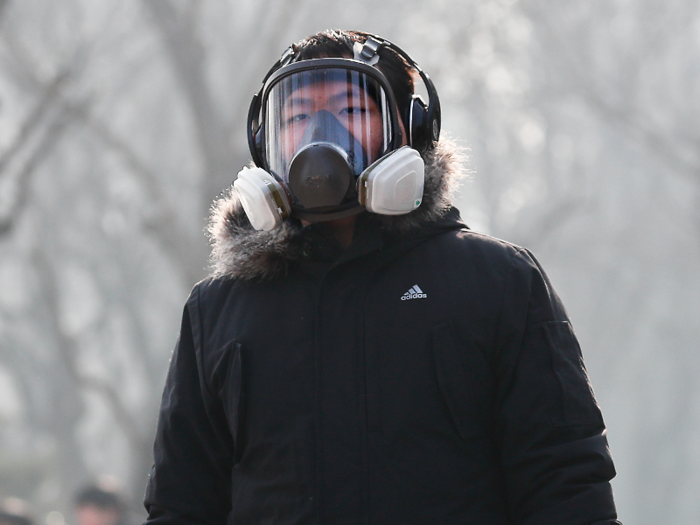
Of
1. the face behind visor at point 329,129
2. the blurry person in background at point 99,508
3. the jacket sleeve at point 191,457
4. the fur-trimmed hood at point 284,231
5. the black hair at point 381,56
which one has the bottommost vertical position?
the blurry person in background at point 99,508

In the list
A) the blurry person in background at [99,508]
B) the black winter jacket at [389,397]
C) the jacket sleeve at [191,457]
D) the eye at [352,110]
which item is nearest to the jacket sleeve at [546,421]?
the black winter jacket at [389,397]

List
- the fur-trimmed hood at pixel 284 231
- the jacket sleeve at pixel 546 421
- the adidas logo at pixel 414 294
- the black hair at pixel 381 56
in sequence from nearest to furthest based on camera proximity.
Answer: the jacket sleeve at pixel 546 421 → the adidas logo at pixel 414 294 → the fur-trimmed hood at pixel 284 231 → the black hair at pixel 381 56

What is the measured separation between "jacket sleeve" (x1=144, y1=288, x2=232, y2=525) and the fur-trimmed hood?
0.19 m

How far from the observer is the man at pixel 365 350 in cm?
170

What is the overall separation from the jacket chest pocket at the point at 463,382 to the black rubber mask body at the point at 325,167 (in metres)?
0.38

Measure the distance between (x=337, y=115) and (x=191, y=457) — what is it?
2.80 ft

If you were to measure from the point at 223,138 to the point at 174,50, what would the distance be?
50.2 inches

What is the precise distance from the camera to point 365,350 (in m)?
1.78

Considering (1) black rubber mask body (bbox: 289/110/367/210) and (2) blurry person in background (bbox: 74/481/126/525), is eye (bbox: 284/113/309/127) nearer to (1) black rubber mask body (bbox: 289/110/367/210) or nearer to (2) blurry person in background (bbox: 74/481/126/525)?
(1) black rubber mask body (bbox: 289/110/367/210)

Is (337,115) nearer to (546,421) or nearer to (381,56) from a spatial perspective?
(381,56)

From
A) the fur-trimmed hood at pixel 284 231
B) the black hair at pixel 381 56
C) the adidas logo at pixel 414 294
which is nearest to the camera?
the adidas logo at pixel 414 294

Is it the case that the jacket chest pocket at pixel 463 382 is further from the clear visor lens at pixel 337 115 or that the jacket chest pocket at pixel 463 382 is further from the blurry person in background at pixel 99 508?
the blurry person in background at pixel 99 508

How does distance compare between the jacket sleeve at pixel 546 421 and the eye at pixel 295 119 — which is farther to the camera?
the eye at pixel 295 119

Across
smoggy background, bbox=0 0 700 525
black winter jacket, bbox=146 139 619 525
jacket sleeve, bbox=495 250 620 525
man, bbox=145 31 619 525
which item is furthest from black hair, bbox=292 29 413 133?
smoggy background, bbox=0 0 700 525
